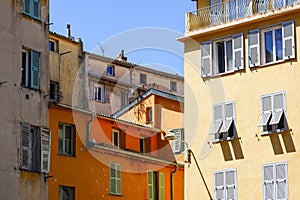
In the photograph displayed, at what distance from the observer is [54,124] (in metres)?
48.5

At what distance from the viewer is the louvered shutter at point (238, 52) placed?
46344 mm

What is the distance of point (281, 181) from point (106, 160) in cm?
1148

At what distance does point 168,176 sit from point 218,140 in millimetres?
11038

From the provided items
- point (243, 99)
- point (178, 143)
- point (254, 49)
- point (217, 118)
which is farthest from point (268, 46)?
point (178, 143)

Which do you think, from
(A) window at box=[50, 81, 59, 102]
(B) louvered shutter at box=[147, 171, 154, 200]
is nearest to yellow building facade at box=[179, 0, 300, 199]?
(B) louvered shutter at box=[147, 171, 154, 200]

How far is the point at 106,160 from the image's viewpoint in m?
52.1

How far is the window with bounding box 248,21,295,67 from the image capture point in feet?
147

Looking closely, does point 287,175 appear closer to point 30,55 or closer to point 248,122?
point 248,122

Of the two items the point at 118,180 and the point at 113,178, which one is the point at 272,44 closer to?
the point at 113,178

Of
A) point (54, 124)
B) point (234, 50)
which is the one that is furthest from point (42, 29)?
point (234, 50)

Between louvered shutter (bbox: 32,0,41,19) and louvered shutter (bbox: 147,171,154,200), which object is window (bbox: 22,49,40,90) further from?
louvered shutter (bbox: 147,171,154,200)

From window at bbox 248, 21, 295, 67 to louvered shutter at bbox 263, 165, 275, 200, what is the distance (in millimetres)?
4834

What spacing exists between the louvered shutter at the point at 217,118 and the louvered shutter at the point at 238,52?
2.03 m

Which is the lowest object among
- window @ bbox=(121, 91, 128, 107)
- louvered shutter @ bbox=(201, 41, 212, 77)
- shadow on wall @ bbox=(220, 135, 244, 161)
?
shadow on wall @ bbox=(220, 135, 244, 161)
